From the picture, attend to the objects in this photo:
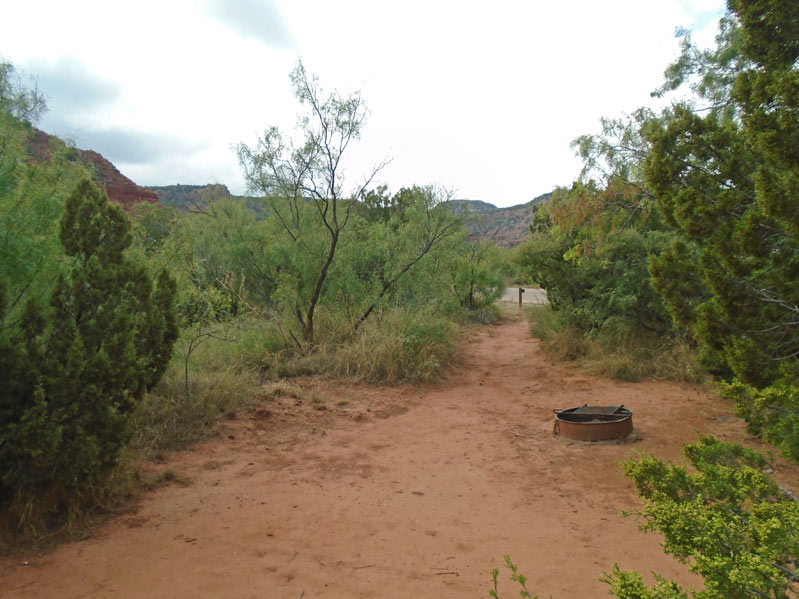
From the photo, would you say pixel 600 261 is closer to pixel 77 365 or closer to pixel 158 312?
pixel 158 312

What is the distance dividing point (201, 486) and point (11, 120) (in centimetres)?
334

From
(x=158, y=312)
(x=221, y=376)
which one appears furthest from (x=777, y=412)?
(x=221, y=376)

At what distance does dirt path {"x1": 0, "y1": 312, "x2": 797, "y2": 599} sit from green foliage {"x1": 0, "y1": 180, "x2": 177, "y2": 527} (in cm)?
55

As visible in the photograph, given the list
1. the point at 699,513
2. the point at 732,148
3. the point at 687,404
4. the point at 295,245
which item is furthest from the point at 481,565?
the point at 295,245

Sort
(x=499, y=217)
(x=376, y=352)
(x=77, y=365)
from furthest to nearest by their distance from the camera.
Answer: (x=499, y=217)
(x=376, y=352)
(x=77, y=365)

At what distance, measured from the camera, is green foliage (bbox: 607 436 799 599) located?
166 centimetres

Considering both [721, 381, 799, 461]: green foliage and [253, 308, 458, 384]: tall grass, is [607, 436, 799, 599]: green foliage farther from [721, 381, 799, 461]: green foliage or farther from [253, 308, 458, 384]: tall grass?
[253, 308, 458, 384]: tall grass

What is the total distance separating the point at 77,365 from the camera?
3.76 meters

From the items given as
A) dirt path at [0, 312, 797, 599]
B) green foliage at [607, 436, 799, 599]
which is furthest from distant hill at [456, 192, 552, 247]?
green foliage at [607, 436, 799, 599]

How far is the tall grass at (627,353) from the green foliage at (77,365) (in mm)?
7736

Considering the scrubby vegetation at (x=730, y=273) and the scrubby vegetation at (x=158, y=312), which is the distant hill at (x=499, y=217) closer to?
the scrubby vegetation at (x=158, y=312)

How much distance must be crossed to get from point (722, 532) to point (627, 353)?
8768mm

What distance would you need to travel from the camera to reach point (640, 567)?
11.6ft

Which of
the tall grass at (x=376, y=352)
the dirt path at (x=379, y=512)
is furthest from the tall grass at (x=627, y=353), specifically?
the tall grass at (x=376, y=352)
